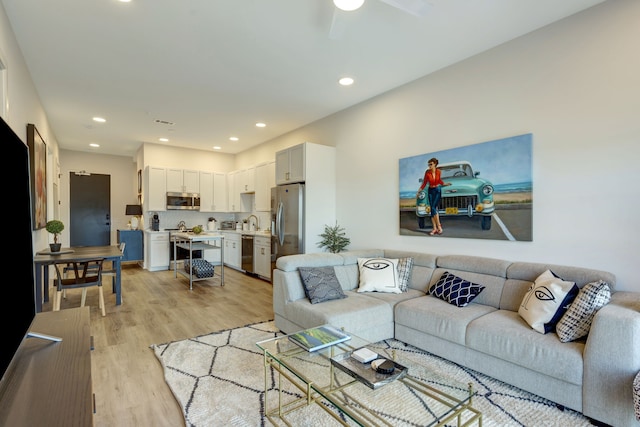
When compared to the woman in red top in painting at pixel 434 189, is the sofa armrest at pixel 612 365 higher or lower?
lower

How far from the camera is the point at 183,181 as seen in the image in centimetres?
717

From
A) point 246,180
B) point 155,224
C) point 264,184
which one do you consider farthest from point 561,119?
point 155,224

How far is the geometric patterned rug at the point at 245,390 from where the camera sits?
6.27 feet

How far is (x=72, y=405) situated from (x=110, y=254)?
141 inches

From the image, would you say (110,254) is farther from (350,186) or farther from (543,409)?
(543,409)

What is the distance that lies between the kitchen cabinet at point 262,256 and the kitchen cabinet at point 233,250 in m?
0.73

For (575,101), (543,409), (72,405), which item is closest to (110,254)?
(72,405)

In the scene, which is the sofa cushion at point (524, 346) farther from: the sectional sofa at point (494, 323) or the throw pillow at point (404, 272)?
the throw pillow at point (404, 272)

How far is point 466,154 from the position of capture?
3262mm

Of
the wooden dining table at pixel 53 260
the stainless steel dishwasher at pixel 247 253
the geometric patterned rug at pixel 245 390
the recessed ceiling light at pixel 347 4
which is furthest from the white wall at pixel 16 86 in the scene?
the stainless steel dishwasher at pixel 247 253

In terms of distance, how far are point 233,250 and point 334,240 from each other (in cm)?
322

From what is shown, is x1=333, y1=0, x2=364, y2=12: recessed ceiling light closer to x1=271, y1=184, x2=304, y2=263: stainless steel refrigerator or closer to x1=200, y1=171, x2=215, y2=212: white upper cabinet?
x1=271, y1=184, x2=304, y2=263: stainless steel refrigerator

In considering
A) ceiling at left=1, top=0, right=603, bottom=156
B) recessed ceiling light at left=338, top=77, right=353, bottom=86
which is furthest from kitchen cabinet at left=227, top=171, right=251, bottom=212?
recessed ceiling light at left=338, top=77, right=353, bottom=86

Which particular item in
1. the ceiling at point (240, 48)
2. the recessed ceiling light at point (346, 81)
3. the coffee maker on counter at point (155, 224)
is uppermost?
the ceiling at point (240, 48)
